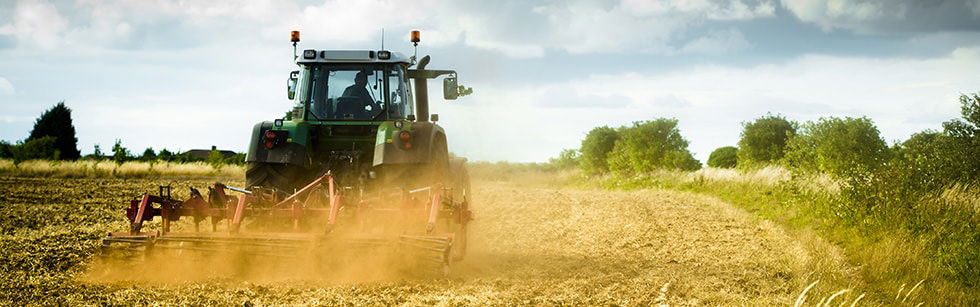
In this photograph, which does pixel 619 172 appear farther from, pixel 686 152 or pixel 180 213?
pixel 180 213

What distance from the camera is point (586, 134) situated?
53.1m

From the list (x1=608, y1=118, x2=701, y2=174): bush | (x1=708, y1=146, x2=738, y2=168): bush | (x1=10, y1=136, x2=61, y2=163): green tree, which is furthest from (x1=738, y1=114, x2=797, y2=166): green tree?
(x1=10, y1=136, x2=61, y2=163): green tree

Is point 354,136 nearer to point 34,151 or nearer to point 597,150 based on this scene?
point 34,151

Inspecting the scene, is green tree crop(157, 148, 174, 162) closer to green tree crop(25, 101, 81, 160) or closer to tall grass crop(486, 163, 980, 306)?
green tree crop(25, 101, 81, 160)

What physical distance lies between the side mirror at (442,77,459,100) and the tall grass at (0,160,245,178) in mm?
25085

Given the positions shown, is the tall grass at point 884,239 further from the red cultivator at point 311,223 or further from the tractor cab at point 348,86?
the tractor cab at point 348,86

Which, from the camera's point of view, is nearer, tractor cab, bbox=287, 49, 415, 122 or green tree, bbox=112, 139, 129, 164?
tractor cab, bbox=287, 49, 415, 122

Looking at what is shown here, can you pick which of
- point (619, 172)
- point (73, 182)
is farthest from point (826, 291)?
point (619, 172)

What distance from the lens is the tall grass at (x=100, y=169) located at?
29922 millimetres

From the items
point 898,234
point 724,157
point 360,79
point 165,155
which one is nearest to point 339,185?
point 360,79

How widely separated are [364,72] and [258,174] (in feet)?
5.14

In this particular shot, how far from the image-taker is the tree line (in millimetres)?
33469

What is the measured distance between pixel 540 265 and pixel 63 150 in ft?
145

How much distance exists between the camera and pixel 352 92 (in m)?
8.77
